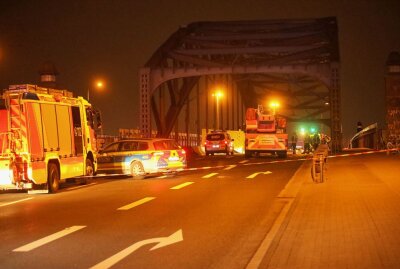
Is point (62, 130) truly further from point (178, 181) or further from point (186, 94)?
point (186, 94)

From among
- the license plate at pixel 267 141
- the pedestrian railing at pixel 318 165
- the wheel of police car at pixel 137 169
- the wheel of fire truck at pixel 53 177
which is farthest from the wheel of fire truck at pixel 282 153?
the wheel of fire truck at pixel 53 177

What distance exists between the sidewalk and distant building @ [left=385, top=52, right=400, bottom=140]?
19.9 meters

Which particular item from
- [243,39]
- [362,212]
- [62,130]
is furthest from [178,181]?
[243,39]

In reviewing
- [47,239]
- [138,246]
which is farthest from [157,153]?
[138,246]

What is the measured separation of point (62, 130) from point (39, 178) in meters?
2.32

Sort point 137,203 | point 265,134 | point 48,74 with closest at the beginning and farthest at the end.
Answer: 1. point 137,203
2. point 265,134
3. point 48,74

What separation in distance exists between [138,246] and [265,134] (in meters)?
32.1

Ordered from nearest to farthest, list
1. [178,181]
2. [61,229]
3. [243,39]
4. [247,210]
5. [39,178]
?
[61,229] → [247,210] → [39,178] → [178,181] → [243,39]

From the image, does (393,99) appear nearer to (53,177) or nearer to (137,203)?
(53,177)

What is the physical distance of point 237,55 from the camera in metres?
55.6

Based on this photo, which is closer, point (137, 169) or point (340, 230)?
point (340, 230)

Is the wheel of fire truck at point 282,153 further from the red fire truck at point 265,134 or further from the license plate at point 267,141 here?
the license plate at point 267,141

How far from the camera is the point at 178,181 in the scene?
22672mm

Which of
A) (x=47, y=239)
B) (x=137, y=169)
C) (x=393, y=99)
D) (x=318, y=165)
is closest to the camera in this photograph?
(x=47, y=239)
